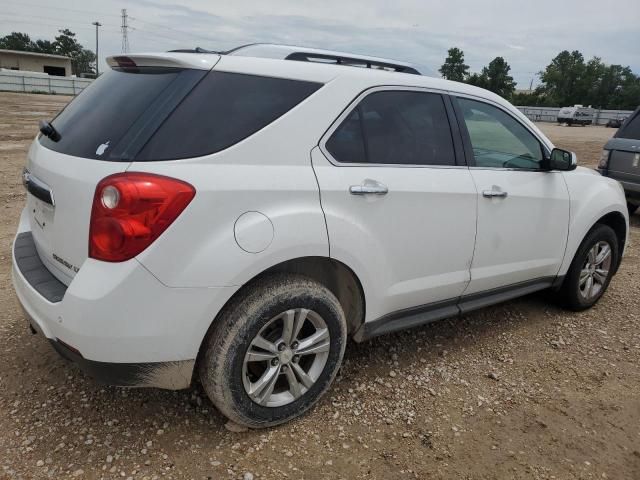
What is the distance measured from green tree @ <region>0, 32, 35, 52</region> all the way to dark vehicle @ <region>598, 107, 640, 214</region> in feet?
338

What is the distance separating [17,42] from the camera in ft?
300

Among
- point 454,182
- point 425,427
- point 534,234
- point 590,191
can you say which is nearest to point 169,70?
point 454,182

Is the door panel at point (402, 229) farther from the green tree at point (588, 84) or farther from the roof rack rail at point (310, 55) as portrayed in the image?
the green tree at point (588, 84)

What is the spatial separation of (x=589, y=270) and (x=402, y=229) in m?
2.35

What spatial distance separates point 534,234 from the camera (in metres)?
3.64

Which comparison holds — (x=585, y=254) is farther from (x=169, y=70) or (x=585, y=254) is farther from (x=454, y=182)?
(x=169, y=70)

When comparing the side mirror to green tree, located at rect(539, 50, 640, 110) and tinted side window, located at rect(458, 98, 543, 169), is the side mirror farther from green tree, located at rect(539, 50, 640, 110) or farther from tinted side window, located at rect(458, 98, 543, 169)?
green tree, located at rect(539, 50, 640, 110)

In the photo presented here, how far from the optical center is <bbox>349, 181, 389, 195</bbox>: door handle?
2.62 metres

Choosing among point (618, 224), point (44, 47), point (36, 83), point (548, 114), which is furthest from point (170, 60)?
point (44, 47)

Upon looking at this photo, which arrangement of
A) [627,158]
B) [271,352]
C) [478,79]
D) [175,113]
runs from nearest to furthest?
[175,113] → [271,352] → [627,158] → [478,79]

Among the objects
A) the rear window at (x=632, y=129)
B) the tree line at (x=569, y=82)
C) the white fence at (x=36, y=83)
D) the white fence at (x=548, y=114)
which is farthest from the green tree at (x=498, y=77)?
the rear window at (x=632, y=129)

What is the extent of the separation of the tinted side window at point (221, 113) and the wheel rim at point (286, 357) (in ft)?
2.85

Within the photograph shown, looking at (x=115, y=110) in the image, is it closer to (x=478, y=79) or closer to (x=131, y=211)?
(x=131, y=211)

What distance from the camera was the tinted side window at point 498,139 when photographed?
11.0 ft
